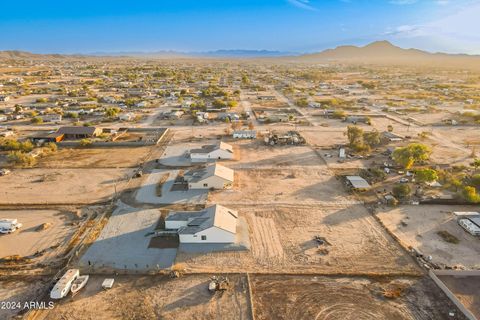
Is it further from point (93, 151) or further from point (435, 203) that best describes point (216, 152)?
point (435, 203)

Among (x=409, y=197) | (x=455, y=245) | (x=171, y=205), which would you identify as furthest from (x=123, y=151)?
(x=455, y=245)

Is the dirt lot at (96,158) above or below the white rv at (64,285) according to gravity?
above

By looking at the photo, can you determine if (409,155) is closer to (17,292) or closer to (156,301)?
(156,301)

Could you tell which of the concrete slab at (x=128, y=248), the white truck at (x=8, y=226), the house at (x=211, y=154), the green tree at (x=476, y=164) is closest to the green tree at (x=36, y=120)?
the house at (x=211, y=154)

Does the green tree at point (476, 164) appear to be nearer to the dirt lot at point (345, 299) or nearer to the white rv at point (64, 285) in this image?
the dirt lot at point (345, 299)

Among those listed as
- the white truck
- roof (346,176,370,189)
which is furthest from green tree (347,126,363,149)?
the white truck

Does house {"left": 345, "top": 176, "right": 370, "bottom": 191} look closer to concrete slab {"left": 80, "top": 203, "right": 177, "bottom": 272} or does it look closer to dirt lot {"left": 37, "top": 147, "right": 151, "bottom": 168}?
concrete slab {"left": 80, "top": 203, "right": 177, "bottom": 272}
